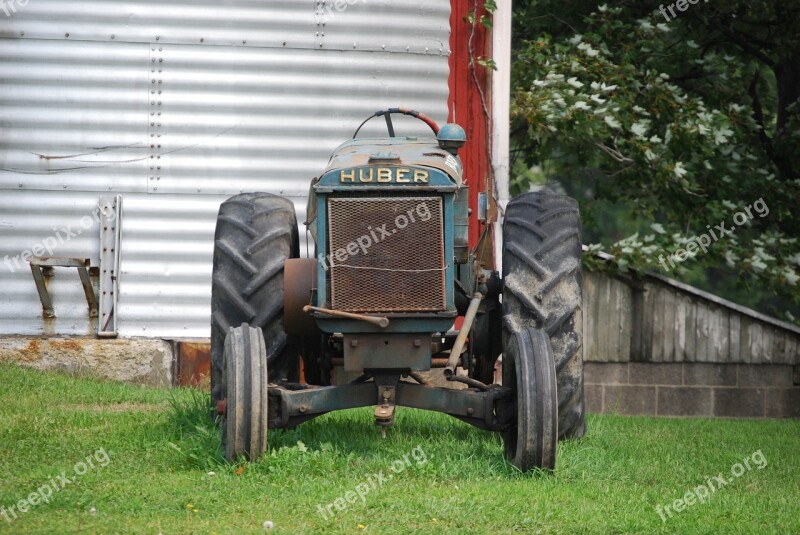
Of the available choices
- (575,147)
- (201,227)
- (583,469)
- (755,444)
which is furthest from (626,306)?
(583,469)

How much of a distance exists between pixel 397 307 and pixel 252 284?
1040mm

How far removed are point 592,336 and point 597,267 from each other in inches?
28.5

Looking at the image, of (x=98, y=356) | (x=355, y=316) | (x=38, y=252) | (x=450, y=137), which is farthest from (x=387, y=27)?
(x=355, y=316)

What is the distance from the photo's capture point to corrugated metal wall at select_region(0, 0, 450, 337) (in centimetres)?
988

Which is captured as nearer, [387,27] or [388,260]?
[388,260]

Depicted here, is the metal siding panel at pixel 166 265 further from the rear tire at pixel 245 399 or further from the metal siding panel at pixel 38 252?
the rear tire at pixel 245 399

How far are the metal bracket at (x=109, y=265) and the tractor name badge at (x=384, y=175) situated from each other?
3756 mm

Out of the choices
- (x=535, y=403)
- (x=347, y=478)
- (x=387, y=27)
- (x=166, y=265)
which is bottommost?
(x=347, y=478)

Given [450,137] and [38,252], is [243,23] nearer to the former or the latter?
[38,252]

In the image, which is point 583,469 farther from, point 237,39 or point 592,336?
point 592,336

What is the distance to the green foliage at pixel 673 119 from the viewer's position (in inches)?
477

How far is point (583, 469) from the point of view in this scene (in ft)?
22.4

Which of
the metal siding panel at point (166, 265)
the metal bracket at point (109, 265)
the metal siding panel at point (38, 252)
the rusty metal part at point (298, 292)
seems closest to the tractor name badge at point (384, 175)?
the rusty metal part at point (298, 292)

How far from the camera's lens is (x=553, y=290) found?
7074 mm
